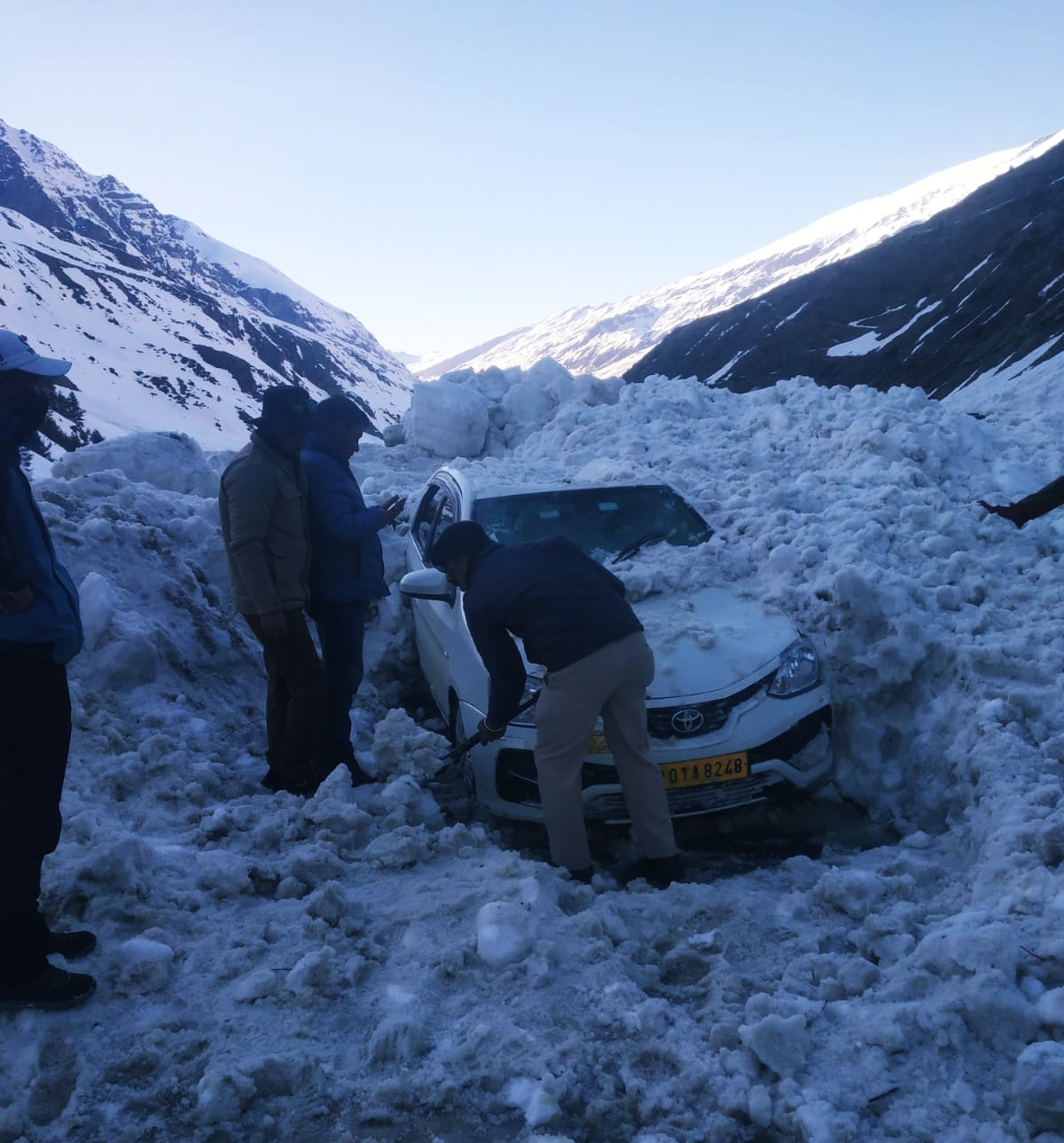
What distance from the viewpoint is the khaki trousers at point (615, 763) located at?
341 centimetres

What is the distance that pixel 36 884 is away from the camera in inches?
96.8

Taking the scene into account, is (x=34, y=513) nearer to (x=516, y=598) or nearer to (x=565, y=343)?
(x=516, y=598)

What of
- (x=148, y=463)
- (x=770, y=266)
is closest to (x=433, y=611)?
(x=148, y=463)

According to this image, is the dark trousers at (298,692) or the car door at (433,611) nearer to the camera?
the dark trousers at (298,692)

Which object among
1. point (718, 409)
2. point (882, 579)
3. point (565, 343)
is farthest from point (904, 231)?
point (565, 343)

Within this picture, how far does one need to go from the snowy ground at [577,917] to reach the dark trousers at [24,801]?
199mm

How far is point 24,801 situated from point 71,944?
20.2 inches

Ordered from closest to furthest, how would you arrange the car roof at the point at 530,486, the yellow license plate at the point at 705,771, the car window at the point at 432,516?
the yellow license plate at the point at 705,771 → the car roof at the point at 530,486 → the car window at the point at 432,516

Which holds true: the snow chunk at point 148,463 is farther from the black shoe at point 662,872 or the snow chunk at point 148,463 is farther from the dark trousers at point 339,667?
the black shoe at point 662,872

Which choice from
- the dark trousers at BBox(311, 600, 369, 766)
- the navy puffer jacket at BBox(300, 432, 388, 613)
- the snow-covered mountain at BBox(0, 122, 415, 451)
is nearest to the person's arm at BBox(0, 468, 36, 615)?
the navy puffer jacket at BBox(300, 432, 388, 613)

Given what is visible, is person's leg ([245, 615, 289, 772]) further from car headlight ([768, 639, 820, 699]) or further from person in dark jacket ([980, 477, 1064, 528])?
person in dark jacket ([980, 477, 1064, 528])

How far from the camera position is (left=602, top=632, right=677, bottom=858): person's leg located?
136 inches

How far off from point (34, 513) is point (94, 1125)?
1563mm

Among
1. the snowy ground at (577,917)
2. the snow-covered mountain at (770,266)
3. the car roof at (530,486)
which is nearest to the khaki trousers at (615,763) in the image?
the snowy ground at (577,917)
